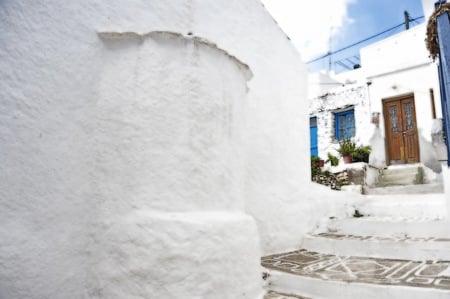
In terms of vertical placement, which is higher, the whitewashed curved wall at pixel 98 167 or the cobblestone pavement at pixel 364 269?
the whitewashed curved wall at pixel 98 167

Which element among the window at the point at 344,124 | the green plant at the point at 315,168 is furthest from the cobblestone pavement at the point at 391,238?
the window at the point at 344,124

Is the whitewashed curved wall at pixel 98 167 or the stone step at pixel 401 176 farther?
the stone step at pixel 401 176

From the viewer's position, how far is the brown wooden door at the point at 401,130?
31.1 ft

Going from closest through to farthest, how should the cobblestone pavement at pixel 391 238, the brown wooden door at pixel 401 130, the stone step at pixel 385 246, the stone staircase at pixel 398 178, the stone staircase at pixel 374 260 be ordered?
the stone staircase at pixel 374 260
the stone step at pixel 385 246
the cobblestone pavement at pixel 391 238
the stone staircase at pixel 398 178
the brown wooden door at pixel 401 130

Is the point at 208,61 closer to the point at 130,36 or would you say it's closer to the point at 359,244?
the point at 130,36

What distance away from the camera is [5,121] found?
237 centimetres

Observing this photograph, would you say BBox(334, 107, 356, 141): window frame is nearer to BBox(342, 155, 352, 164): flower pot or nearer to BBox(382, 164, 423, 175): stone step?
BBox(342, 155, 352, 164): flower pot

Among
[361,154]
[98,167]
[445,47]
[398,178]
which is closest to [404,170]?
[398,178]

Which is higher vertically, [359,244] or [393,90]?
[393,90]

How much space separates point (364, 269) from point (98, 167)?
2935mm

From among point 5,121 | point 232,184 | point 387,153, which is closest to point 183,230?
point 232,184

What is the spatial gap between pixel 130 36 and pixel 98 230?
1833 mm

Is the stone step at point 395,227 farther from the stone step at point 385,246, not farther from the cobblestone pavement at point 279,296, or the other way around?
the cobblestone pavement at point 279,296

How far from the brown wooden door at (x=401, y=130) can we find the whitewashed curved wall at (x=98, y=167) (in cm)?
835
